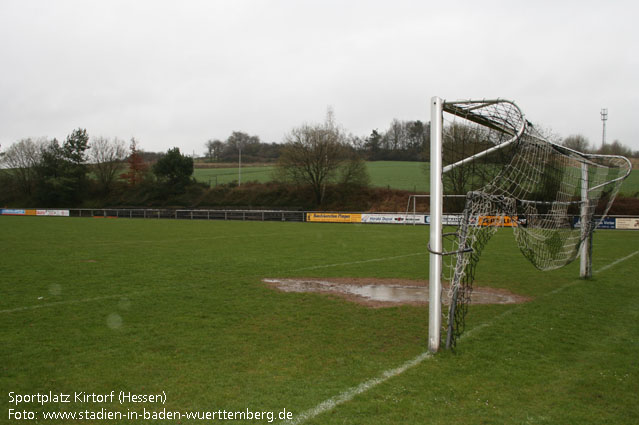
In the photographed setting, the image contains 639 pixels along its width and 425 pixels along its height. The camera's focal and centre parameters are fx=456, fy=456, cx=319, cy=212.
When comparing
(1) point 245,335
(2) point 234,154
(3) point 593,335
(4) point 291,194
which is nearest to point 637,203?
(4) point 291,194

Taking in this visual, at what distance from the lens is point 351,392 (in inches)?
173

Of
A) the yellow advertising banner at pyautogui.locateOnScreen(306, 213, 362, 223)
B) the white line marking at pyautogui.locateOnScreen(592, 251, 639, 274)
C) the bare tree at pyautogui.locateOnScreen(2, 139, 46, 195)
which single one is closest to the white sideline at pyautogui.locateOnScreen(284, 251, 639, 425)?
the white line marking at pyautogui.locateOnScreen(592, 251, 639, 274)

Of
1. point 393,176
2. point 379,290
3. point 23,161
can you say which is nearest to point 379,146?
point 393,176

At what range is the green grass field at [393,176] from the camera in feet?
142

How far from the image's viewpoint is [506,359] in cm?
543

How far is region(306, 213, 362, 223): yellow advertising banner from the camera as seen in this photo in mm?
39031

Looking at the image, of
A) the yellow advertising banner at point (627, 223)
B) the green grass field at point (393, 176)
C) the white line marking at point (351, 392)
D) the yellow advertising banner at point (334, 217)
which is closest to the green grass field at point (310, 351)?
the white line marking at point (351, 392)

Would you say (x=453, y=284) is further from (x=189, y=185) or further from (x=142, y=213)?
(x=189, y=185)

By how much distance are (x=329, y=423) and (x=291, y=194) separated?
5200cm

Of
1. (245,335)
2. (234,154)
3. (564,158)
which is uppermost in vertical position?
(234,154)

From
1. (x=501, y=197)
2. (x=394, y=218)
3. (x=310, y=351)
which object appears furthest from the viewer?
(x=394, y=218)

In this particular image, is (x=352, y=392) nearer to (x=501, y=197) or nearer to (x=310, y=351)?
(x=310, y=351)

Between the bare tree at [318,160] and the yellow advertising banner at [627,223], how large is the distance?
88.2ft

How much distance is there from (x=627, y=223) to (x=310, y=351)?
32.5 metres
